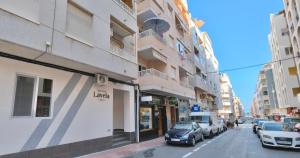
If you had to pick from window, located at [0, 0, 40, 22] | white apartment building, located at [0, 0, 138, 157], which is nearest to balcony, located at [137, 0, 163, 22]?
white apartment building, located at [0, 0, 138, 157]

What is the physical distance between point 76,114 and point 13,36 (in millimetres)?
4567

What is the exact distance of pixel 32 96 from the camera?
810 cm

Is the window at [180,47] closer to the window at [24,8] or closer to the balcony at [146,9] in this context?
the balcony at [146,9]

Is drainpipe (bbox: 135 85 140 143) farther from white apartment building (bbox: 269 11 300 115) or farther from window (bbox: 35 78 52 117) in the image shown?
white apartment building (bbox: 269 11 300 115)

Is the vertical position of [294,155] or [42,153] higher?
[42,153]

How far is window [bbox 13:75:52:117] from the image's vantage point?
25.1ft

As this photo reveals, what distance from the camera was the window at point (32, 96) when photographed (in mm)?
7648

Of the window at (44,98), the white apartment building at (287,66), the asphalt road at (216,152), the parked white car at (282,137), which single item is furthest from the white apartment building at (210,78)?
the window at (44,98)

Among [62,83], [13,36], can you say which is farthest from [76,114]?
[13,36]

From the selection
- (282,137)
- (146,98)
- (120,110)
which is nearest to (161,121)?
(146,98)

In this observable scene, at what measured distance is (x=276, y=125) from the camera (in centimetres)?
1350

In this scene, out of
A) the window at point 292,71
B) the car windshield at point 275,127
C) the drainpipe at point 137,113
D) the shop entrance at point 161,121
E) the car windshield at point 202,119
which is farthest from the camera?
the window at point 292,71

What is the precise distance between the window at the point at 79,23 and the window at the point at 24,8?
157 cm

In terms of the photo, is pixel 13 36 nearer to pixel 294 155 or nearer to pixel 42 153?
pixel 42 153
